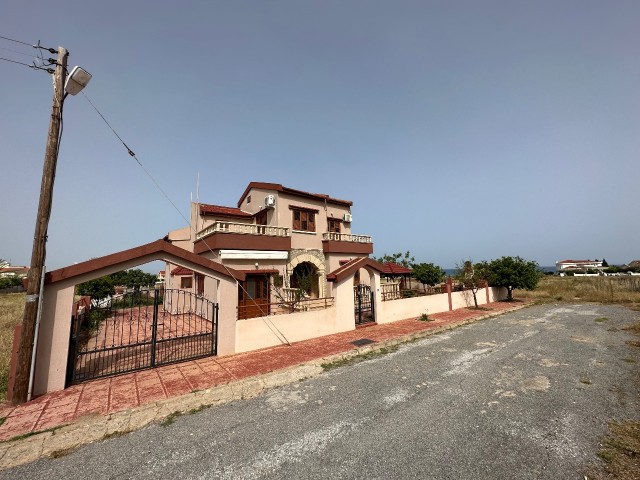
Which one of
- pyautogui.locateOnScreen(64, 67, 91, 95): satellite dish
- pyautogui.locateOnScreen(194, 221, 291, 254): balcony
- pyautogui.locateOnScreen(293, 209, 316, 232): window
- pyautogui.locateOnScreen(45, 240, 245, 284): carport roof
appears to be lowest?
pyautogui.locateOnScreen(45, 240, 245, 284): carport roof

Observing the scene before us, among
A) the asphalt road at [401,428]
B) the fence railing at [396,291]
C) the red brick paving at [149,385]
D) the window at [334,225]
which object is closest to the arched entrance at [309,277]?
the window at [334,225]

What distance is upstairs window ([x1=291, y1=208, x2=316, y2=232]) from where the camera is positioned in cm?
1914

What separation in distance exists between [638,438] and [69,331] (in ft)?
42.3

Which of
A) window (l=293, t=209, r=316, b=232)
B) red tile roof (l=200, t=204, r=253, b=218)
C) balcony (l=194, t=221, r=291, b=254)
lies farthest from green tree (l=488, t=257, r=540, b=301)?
red tile roof (l=200, t=204, r=253, b=218)

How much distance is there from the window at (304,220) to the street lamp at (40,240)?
12882 millimetres

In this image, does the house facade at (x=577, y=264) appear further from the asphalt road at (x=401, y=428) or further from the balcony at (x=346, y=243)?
the asphalt road at (x=401, y=428)

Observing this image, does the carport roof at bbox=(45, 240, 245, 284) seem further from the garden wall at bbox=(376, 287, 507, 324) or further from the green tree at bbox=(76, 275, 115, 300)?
the green tree at bbox=(76, 275, 115, 300)

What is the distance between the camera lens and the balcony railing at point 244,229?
14.6 meters

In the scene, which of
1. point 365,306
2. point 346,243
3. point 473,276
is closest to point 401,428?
point 365,306

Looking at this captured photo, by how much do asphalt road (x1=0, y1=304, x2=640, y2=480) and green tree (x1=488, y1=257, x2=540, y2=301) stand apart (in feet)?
50.8

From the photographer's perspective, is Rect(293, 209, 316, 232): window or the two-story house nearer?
the two-story house

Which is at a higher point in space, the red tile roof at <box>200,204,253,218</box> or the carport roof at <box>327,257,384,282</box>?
the red tile roof at <box>200,204,253,218</box>

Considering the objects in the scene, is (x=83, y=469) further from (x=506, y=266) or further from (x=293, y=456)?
(x=506, y=266)

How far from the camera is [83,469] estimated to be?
4359 mm
